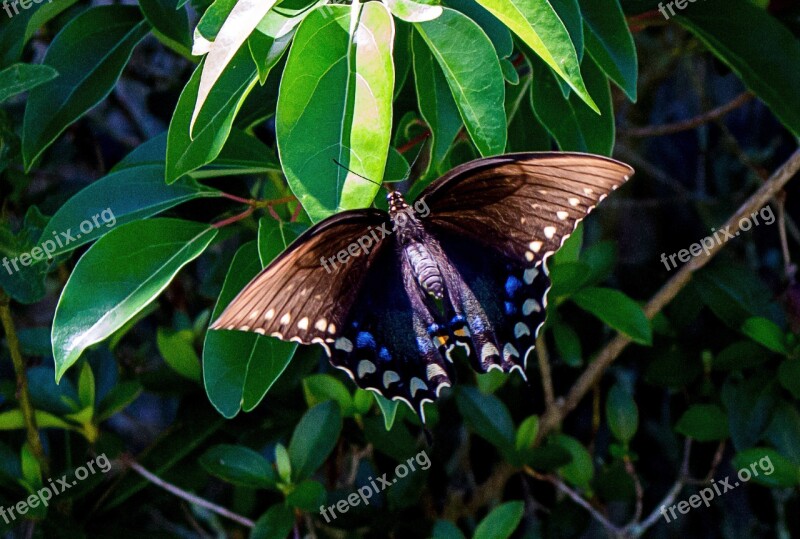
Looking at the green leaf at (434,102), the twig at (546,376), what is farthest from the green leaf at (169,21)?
the twig at (546,376)

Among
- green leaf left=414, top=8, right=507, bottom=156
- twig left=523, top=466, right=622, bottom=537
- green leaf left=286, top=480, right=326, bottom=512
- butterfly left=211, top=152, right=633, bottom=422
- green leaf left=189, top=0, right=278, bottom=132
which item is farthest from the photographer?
twig left=523, top=466, right=622, bottom=537

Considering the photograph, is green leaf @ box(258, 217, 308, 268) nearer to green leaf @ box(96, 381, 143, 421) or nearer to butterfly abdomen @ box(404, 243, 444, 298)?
butterfly abdomen @ box(404, 243, 444, 298)

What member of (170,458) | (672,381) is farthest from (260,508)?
(672,381)

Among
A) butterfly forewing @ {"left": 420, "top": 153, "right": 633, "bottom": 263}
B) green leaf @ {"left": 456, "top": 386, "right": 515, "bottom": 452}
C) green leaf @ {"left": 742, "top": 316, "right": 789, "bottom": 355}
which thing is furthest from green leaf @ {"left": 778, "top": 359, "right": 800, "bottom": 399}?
butterfly forewing @ {"left": 420, "top": 153, "right": 633, "bottom": 263}

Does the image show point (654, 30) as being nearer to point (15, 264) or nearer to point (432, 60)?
point (432, 60)

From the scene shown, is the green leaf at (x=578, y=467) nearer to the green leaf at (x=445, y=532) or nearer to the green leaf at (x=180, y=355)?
the green leaf at (x=445, y=532)
